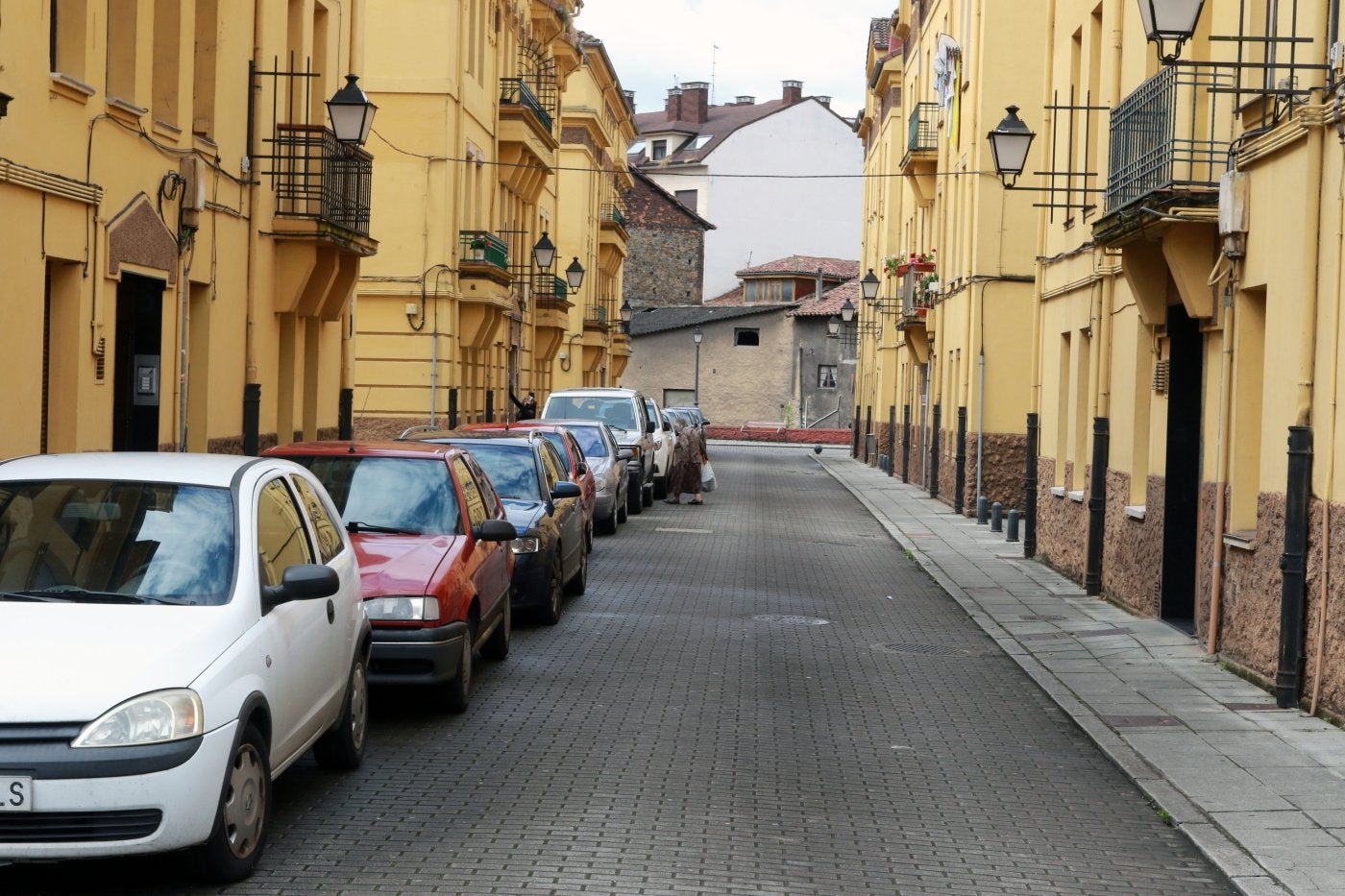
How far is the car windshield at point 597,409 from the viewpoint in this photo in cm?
2972

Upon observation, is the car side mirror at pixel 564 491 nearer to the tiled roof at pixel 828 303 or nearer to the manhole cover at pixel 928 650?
the manhole cover at pixel 928 650

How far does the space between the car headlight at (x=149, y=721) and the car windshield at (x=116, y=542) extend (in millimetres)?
755

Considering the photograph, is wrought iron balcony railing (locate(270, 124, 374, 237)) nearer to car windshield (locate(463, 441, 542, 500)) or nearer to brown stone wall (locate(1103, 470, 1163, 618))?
car windshield (locate(463, 441, 542, 500))

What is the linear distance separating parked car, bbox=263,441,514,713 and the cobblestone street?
37 cm

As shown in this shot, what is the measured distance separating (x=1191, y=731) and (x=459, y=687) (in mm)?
4321

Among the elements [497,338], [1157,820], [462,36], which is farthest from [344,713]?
[497,338]

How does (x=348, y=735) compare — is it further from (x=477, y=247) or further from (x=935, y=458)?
(x=935, y=458)

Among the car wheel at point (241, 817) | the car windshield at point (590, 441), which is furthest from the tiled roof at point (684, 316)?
the car wheel at point (241, 817)

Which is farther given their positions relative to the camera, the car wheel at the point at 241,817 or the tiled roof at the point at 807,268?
the tiled roof at the point at 807,268

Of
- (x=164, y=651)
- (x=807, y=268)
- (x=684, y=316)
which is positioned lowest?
(x=164, y=651)

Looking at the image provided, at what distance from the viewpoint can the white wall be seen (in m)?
95.3

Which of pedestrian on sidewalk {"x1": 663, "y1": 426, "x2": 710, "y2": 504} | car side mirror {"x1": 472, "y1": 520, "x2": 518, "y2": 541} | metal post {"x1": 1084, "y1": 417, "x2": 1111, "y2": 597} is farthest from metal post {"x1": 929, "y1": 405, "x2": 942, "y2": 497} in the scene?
car side mirror {"x1": 472, "y1": 520, "x2": 518, "y2": 541}

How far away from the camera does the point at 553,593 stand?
47.1ft

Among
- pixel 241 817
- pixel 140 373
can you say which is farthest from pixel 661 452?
pixel 241 817
